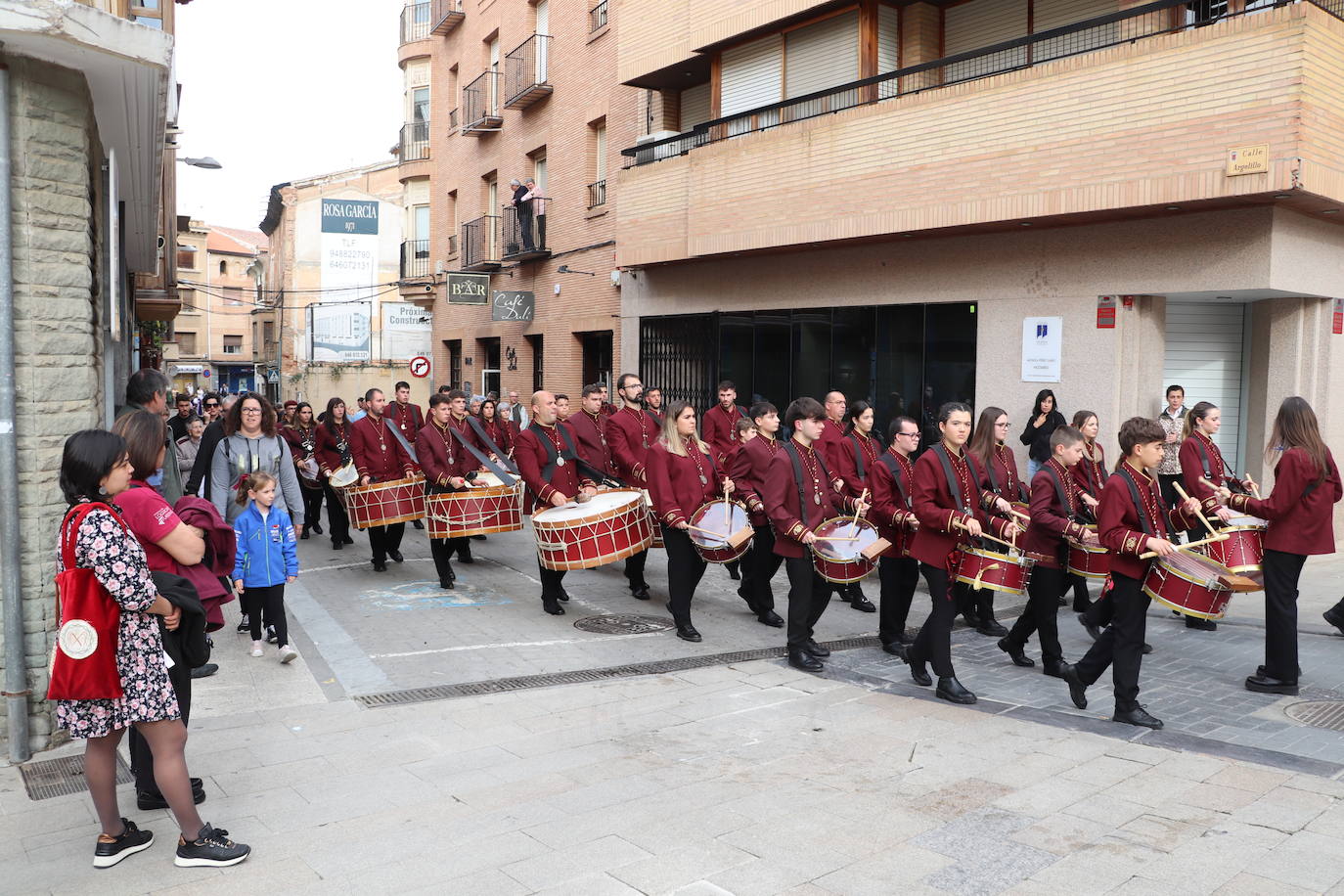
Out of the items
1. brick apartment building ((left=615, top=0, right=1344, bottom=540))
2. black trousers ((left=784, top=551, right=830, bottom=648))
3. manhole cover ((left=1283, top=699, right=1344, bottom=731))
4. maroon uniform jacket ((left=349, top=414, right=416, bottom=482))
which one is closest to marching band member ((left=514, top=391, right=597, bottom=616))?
maroon uniform jacket ((left=349, top=414, right=416, bottom=482))

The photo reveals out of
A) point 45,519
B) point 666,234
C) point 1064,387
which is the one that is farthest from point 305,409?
point 1064,387

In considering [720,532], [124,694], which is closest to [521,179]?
[720,532]

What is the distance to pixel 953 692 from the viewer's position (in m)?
6.94

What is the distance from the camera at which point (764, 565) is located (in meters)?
9.47

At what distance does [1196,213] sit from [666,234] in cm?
843

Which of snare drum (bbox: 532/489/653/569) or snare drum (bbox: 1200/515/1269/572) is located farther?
snare drum (bbox: 532/489/653/569)

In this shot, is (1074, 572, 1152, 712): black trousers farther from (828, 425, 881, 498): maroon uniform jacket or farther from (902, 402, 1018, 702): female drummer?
(828, 425, 881, 498): maroon uniform jacket

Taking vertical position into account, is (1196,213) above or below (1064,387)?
above

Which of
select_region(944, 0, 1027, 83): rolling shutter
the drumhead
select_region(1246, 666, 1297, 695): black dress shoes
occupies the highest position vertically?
select_region(944, 0, 1027, 83): rolling shutter

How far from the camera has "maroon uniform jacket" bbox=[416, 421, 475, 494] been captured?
10.7m

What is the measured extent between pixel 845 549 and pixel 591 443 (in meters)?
4.00

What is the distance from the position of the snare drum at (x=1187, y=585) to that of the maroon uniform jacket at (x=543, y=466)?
520 centimetres

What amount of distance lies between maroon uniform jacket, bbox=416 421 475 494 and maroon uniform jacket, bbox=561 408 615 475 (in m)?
1.19

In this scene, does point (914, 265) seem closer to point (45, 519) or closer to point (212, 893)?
point (45, 519)
